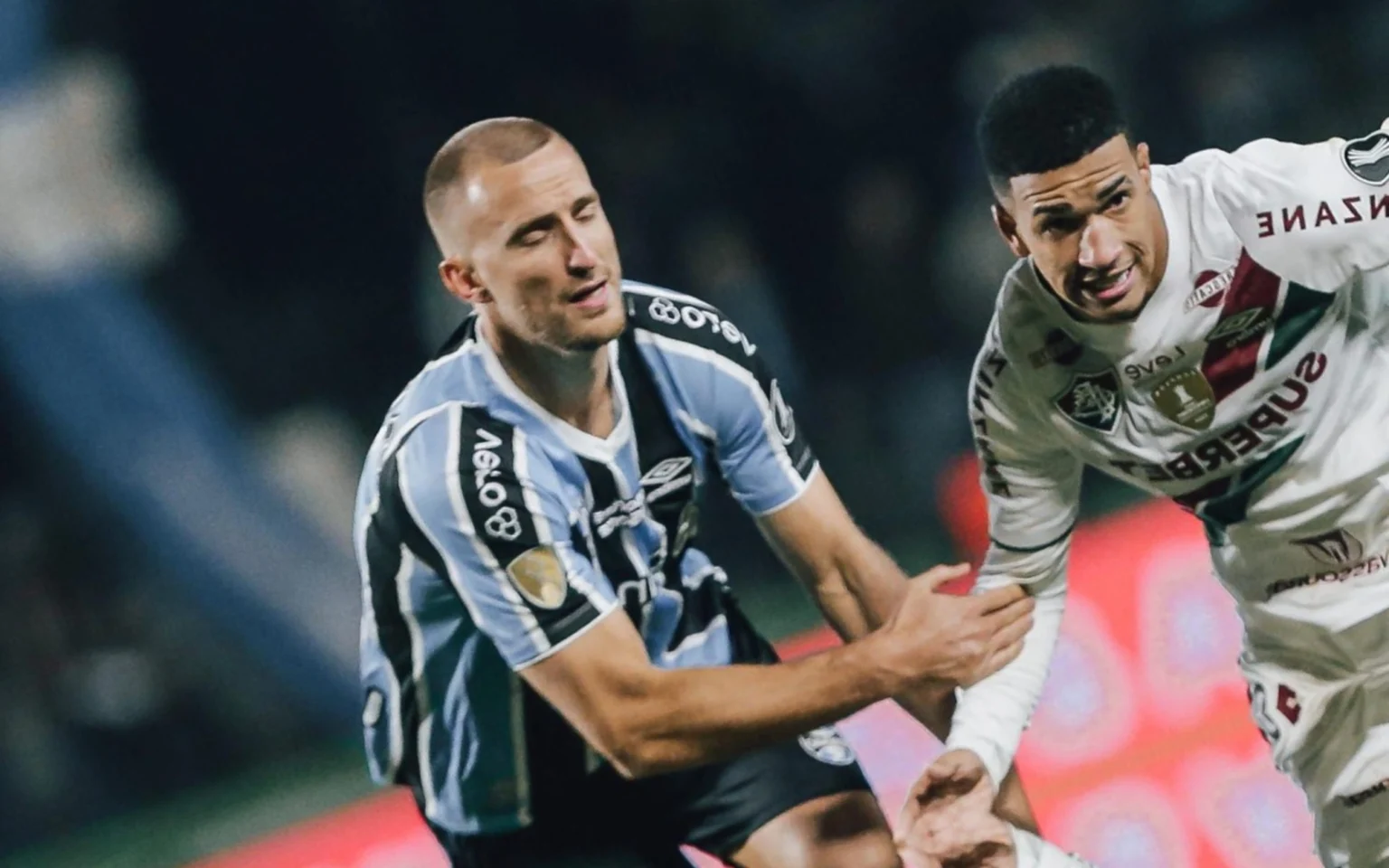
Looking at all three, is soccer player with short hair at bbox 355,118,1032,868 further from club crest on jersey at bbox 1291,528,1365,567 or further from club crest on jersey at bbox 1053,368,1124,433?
club crest on jersey at bbox 1291,528,1365,567

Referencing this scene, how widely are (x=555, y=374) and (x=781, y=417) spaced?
0.34m

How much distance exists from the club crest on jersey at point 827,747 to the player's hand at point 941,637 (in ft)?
0.76

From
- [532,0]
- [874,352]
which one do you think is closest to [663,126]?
[532,0]

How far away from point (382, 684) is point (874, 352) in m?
1.18

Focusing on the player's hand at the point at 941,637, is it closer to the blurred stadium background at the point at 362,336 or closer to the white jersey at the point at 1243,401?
the white jersey at the point at 1243,401

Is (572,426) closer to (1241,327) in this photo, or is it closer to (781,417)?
(781,417)

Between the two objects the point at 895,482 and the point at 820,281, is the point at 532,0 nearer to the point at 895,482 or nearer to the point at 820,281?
the point at 820,281

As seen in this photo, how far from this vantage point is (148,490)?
2.60 metres

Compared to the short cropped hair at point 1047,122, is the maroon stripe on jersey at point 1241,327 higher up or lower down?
lower down

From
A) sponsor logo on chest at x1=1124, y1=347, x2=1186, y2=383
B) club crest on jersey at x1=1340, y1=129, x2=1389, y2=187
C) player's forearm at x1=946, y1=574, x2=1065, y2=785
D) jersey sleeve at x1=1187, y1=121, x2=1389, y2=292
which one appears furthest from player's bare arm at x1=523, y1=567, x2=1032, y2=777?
club crest on jersey at x1=1340, y1=129, x2=1389, y2=187

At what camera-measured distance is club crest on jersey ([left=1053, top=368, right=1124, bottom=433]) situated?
79.8 inches

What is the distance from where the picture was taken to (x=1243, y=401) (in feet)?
6.61

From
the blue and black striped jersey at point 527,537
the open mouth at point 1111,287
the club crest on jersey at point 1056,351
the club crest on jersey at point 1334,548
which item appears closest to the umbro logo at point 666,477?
the blue and black striped jersey at point 527,537

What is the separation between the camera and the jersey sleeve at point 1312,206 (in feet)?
→ 6.15
